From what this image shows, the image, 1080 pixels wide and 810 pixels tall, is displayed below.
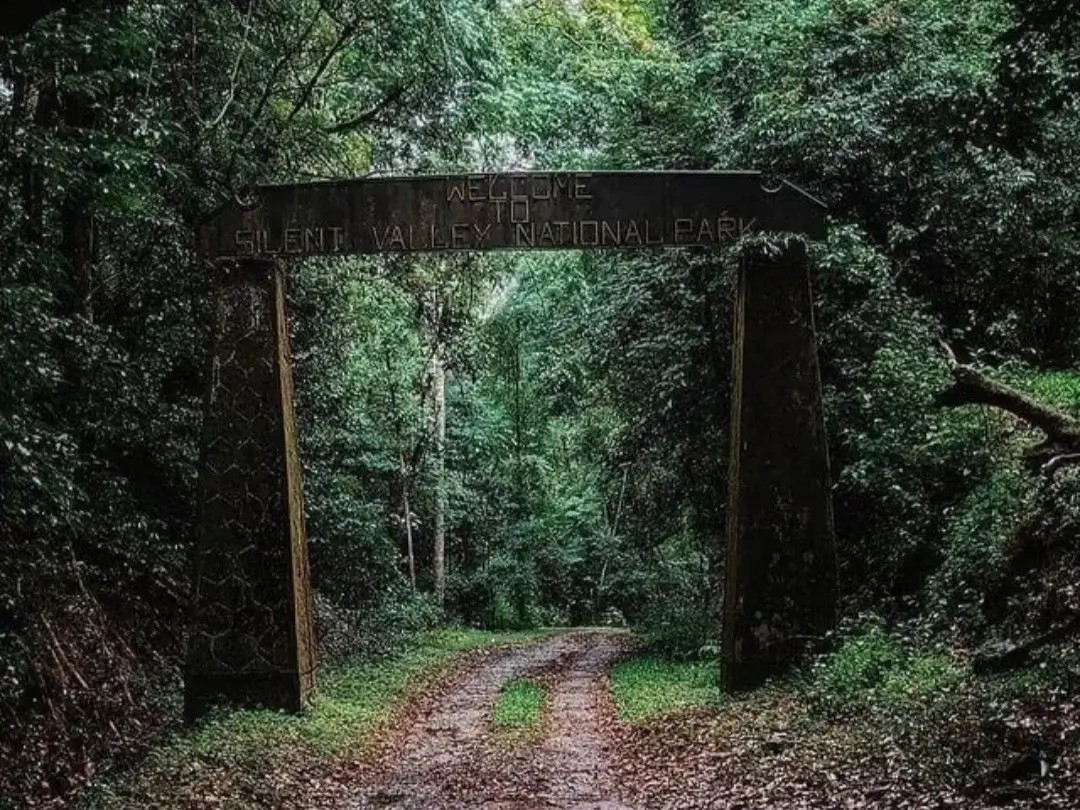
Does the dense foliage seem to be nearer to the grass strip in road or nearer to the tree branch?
the tree branch

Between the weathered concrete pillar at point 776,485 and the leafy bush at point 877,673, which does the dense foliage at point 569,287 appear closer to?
the leafy bush at point 877,673

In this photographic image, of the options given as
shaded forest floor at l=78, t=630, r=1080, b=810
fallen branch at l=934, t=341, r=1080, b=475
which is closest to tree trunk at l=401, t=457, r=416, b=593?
shaded forest floor at l=78, t=630, r=1080, b=810

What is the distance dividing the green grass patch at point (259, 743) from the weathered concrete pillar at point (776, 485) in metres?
3.98

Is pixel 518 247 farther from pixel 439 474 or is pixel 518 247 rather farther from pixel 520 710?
pixel 439 474

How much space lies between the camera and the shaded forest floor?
258 inches

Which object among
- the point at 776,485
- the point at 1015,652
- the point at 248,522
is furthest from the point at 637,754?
the point at 248,522

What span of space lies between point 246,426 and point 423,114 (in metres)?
6.80

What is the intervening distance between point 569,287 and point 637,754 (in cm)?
1251

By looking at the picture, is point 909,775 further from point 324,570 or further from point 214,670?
point 324,570

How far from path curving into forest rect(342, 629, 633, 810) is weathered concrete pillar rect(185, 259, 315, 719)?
1.69 metres

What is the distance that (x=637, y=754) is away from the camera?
32.9 ft

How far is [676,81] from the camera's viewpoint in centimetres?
1630

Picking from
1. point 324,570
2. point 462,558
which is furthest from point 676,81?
point 462,558

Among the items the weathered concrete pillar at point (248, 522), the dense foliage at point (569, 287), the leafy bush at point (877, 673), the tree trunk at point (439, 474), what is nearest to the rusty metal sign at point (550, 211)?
the weathered concrete pillar at point (248, 522)
